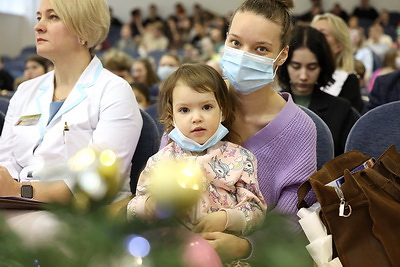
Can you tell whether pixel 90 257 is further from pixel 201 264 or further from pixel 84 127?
pixel 84 127

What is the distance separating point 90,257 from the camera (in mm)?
587

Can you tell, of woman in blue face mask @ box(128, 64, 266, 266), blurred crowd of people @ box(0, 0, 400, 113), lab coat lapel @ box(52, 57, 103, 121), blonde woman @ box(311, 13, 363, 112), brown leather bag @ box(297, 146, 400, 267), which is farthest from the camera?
blurred crowd of people @ box(0, 0, 400, 113)

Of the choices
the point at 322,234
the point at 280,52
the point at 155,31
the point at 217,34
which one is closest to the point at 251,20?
the point at 280,52

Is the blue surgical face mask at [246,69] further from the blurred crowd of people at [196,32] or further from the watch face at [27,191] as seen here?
the blurred crowd of people at [196,32]

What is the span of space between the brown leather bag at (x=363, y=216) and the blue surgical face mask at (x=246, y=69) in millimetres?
493

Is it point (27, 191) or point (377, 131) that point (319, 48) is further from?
point (27, 191)

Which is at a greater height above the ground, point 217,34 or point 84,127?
point 84,127

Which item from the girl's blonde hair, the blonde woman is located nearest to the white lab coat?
the blonde woman

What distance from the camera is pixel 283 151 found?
2.01 meters

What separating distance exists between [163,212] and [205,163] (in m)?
1.23

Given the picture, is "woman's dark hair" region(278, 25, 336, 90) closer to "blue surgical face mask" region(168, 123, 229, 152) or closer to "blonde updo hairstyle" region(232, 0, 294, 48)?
"blonde updo hairstyle" region(232, 0, 294, 48)

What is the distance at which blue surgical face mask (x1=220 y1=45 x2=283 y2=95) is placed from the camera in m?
2.01

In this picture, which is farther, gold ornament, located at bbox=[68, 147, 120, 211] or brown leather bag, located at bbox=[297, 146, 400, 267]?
brown leather bag, located at bbox=[297, 146, 400, 267]

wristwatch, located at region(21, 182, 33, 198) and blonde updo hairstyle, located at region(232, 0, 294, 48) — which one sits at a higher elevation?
blonde updo hairstyle, located at region(232, 0, 294, 48)
